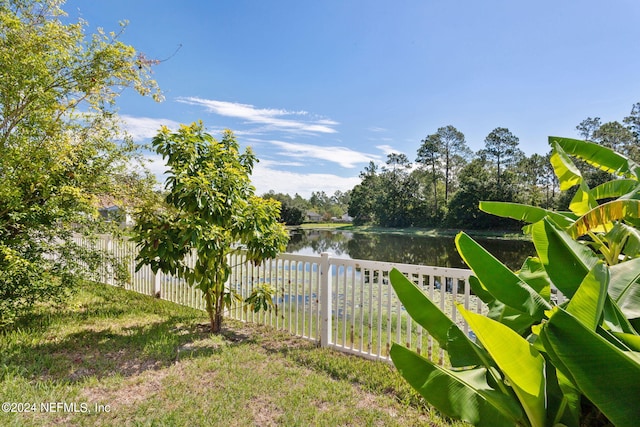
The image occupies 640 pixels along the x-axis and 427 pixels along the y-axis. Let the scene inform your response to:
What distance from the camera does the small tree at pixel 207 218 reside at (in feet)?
11.5

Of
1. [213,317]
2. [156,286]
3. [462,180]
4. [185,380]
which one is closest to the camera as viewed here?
[185,380]

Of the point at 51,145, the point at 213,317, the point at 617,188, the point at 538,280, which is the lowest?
the point at 213,317

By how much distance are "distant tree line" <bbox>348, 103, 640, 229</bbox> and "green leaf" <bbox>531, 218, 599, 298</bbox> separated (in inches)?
1030

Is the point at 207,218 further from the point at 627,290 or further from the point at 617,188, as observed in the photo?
the point at 617,188

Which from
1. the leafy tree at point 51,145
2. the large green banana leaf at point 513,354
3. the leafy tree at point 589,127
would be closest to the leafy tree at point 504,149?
the leafy tree at point 589,127

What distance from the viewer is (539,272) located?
135cm

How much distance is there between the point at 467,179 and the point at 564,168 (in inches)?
1215

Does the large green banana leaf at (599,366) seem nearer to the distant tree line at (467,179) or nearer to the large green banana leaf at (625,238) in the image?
the large green banana leaf at (625,238)

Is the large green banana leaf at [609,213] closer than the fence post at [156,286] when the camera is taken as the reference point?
Yes

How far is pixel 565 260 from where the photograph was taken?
112 centimetres

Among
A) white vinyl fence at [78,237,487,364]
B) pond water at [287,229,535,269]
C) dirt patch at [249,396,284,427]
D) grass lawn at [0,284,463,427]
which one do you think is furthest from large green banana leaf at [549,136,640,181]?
pond water at [287,229,535,269]

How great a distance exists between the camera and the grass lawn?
2350 millimetres

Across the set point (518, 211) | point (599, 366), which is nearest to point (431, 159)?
point (518, 211)

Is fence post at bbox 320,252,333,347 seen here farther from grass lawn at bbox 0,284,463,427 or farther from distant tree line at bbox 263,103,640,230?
distant tree line at bbox 263,103,640,230
